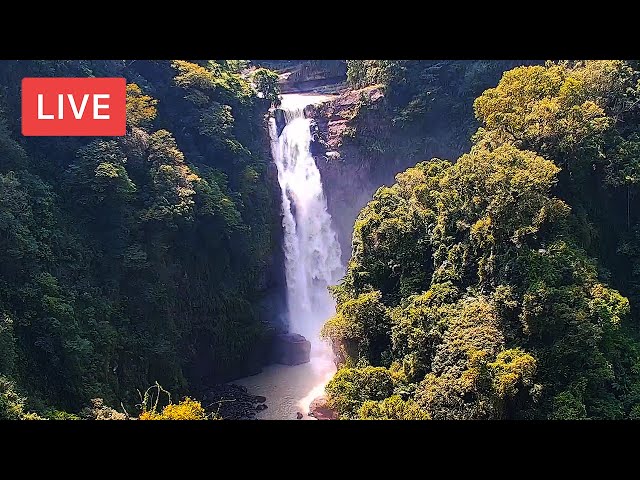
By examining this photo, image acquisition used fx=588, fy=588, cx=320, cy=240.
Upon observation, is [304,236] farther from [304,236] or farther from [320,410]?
[320,410]

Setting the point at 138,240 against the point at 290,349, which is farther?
the point at 290,349

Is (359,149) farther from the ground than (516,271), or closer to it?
farther from the ground

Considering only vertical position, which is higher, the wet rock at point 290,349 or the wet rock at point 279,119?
the wet rock at point 279,119

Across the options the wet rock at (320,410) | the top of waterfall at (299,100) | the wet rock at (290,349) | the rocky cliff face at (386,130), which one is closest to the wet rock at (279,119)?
the top of waterfall at (299,100)

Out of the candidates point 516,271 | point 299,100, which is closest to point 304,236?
point 299,100

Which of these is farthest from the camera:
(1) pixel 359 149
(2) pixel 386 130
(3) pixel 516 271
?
(2) pixel 386 130

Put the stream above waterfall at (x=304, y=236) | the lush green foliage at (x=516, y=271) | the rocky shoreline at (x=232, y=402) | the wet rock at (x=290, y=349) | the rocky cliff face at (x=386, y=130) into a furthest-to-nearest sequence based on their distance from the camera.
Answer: the rocky cliff face at (x=386, y=130) < the stream above waterfall at (x=304, y=236) < the wet rock at (x=290, y=349) < the rocky shoreline at (x=232, y=402) < the lush green foliage at (x=516, y=271)

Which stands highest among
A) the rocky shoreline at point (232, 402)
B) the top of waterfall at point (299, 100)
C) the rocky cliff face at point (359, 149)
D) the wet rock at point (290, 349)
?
the top of waterfall at point (299, 100)

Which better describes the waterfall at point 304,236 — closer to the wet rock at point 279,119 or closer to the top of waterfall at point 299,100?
the wet rock at point 279,119
